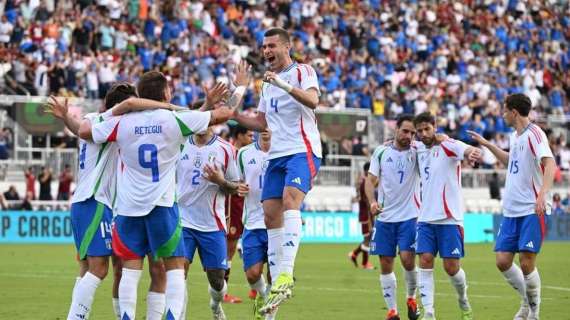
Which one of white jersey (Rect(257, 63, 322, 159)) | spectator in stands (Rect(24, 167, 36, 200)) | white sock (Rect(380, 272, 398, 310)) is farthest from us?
spectator in stands (Rect(24, 167, 36, 200))

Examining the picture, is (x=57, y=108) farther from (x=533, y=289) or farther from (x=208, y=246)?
(x=533, y=289)

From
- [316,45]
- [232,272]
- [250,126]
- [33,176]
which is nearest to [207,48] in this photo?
[316,45]

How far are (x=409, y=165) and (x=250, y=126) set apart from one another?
3.13 m

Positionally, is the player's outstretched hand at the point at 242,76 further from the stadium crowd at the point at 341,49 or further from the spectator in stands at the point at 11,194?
the stadium crowd at the point at 341,49

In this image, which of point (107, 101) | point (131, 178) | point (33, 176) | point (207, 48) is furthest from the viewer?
point (207, 48)

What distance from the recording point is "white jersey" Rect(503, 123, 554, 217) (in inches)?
567

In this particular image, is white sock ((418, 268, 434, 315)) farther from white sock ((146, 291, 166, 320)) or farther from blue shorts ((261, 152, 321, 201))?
white sock ((146, 291, 166, 320))

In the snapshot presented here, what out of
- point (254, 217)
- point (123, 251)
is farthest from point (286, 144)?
point (254, 217)

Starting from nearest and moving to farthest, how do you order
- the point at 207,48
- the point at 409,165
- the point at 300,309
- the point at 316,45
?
the point at 409,165, the point at 300,309, the point at 207,48, the point at 316,45

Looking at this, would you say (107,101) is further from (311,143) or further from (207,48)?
(207,48)

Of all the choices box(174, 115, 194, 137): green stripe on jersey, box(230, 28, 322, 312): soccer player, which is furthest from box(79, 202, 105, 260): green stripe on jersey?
box(230, 28, 322, 312): soccer player

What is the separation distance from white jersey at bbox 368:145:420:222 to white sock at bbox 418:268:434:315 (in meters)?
1.17

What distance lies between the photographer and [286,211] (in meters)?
12.7

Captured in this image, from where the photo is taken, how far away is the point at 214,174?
1452cm
